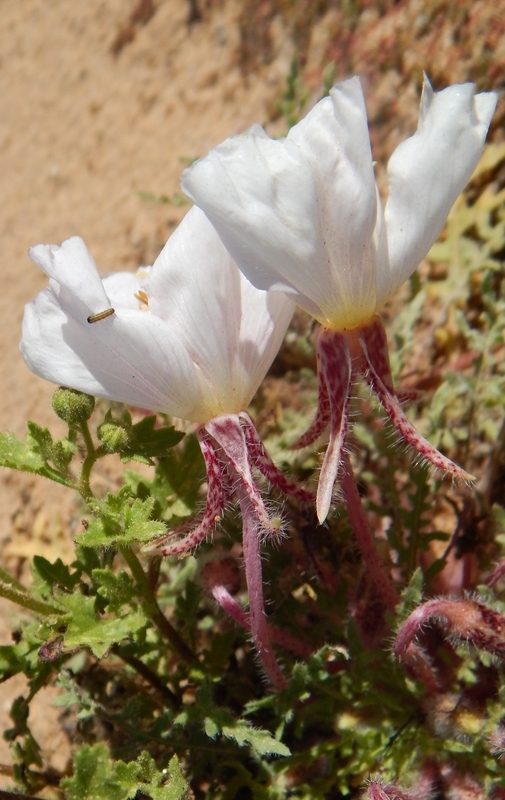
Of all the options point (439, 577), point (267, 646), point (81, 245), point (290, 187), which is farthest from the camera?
point (439, 577)

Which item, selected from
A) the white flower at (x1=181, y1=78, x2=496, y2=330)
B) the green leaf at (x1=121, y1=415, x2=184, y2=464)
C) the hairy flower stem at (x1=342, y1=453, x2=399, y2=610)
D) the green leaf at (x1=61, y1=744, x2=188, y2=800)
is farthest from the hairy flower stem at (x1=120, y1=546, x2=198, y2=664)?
the white flower at (x1=181, y1=78, x2=496, y2=330)

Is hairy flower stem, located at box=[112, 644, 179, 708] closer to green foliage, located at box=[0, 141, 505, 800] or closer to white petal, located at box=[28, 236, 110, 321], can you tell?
green foliage, located at box=[0, 141, 505, 800]

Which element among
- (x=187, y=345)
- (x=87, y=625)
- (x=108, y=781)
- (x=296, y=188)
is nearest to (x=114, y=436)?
(x=187, y=345)

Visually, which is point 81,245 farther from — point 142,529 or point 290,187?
point 142,529

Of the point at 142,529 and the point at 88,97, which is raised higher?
the point at 88,97

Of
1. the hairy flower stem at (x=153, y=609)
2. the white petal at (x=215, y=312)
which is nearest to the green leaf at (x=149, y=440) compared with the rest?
the white petal at (x=215, y=312)

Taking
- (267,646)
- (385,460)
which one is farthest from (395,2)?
(267,646)

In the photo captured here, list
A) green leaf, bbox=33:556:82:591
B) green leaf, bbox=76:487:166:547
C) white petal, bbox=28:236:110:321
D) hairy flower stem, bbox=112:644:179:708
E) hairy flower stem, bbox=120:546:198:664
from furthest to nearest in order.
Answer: hairy flower stem, bbox=112:644:179:708 < green leaf, bbox=33:556:82:591 < hairy flower stem, bbox=120:546:198:664 < green leaf, bbox=76:487:166:547 < white petal, bbox=28:236:110:321
